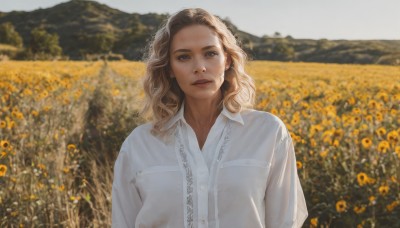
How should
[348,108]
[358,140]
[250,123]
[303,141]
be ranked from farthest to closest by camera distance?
[348,108], [358,140], [303,141], [250,123]

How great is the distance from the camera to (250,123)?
1.97 meters

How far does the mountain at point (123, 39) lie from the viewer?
51.0 meters

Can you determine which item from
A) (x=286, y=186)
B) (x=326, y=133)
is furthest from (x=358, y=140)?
(x=286, y=186)

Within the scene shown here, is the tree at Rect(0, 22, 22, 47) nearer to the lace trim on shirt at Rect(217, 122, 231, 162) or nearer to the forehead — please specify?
the forehead

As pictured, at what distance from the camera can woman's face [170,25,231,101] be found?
1989 millimetres

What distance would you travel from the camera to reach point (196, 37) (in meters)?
2.02

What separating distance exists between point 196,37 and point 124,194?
69 cm

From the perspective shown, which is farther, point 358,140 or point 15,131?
point 15,131

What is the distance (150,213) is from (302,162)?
2414mm

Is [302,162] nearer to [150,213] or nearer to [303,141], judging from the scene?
[303,141]

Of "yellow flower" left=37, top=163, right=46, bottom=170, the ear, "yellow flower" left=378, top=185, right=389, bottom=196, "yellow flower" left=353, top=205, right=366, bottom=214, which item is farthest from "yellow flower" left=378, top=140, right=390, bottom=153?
"yellow flower" left=37, top=163, right=46, bottom=170

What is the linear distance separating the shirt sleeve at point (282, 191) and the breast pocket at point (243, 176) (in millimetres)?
52

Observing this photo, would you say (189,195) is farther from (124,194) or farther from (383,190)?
(383,190)

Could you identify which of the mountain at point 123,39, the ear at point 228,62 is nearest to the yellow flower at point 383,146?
the ear at point 228,62
